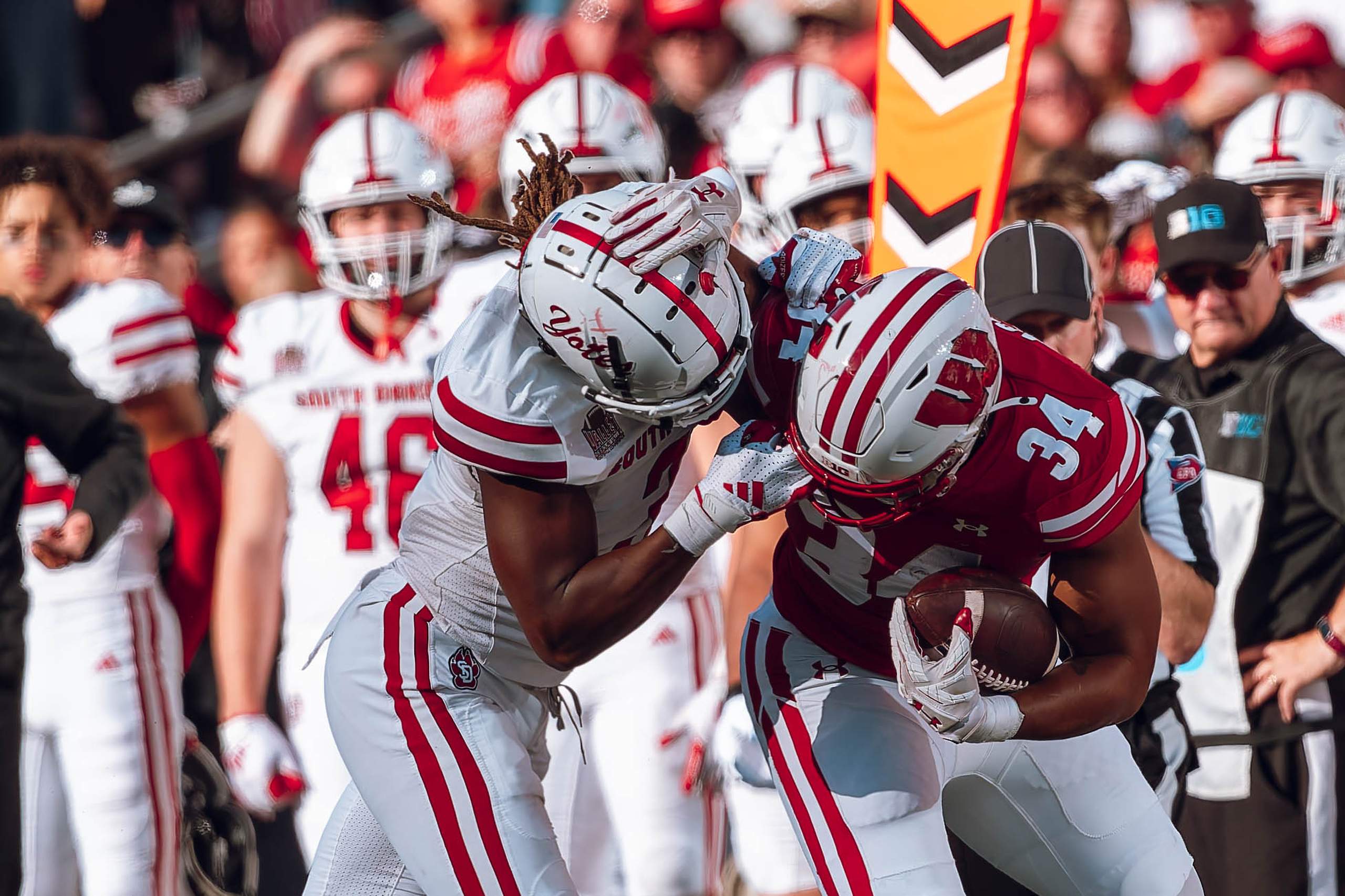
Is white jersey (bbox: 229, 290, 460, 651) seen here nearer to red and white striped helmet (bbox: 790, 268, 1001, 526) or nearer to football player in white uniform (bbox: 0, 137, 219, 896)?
football player in white uniform (bbox: 0, 137, 219, 896)

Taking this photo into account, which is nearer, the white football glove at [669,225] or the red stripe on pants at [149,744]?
the white football glove at [669,225]

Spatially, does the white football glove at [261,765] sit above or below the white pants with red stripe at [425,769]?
below

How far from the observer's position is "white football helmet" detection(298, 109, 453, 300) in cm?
511

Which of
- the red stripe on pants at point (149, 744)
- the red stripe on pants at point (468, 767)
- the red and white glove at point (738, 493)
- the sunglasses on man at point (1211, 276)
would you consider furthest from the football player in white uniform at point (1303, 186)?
the red stripe on pants at point (149, 744)

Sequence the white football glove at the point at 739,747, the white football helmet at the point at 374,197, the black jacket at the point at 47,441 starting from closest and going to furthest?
1. the white football glove at the point at 739,747
2. the black jacket at the point at 47,441
3. the white football helmet at the point at 374,197

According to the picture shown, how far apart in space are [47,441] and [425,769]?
2.04 metres

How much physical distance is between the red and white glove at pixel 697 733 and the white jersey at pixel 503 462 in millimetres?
1365

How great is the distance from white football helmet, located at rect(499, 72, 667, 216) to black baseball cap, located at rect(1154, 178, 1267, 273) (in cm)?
158

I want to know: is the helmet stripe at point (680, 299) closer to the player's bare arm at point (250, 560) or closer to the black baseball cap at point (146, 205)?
the player's bare arm at point (250, 560)

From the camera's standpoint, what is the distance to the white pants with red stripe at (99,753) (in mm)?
4715

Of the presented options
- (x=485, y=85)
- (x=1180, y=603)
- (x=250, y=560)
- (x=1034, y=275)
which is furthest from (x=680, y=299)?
(x=485, y=85)

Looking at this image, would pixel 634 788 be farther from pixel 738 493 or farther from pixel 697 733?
pixel 738 493

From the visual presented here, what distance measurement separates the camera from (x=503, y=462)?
9.79 ft

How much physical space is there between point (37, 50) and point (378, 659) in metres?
6.06
